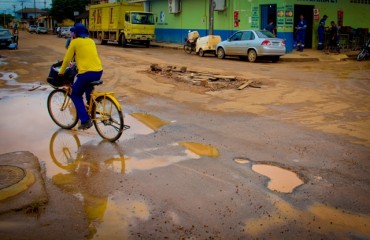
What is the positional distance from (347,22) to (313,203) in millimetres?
25424

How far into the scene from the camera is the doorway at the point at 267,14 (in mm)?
24394

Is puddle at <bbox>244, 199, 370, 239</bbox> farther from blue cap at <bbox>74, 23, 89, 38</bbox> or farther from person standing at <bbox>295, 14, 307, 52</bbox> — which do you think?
person standing at <bbox>295, 14, 307, 52</bbox>

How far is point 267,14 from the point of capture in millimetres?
24406

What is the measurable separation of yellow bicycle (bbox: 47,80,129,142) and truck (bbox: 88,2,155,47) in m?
22.6

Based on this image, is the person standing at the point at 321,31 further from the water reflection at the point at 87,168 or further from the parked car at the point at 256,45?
the water reflection at the point at 87,168

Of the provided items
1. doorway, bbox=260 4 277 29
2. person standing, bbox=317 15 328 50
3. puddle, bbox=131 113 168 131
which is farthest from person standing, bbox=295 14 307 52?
puddle, bbox=131 113 168 131

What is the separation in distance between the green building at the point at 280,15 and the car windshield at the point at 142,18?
350 centimetres

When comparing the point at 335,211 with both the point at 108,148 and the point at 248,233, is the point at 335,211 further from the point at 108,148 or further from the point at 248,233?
the point at 108,148

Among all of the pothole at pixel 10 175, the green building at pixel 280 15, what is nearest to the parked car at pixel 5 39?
the green building at pixel 280 15

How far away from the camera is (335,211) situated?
4141mm

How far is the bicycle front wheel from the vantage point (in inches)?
252

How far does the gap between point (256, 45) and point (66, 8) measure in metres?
55.3

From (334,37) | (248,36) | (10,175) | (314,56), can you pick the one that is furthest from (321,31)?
(10,175)

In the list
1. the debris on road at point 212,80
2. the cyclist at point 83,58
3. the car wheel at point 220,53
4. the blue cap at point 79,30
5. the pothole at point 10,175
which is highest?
the car wheel at point 220,53
